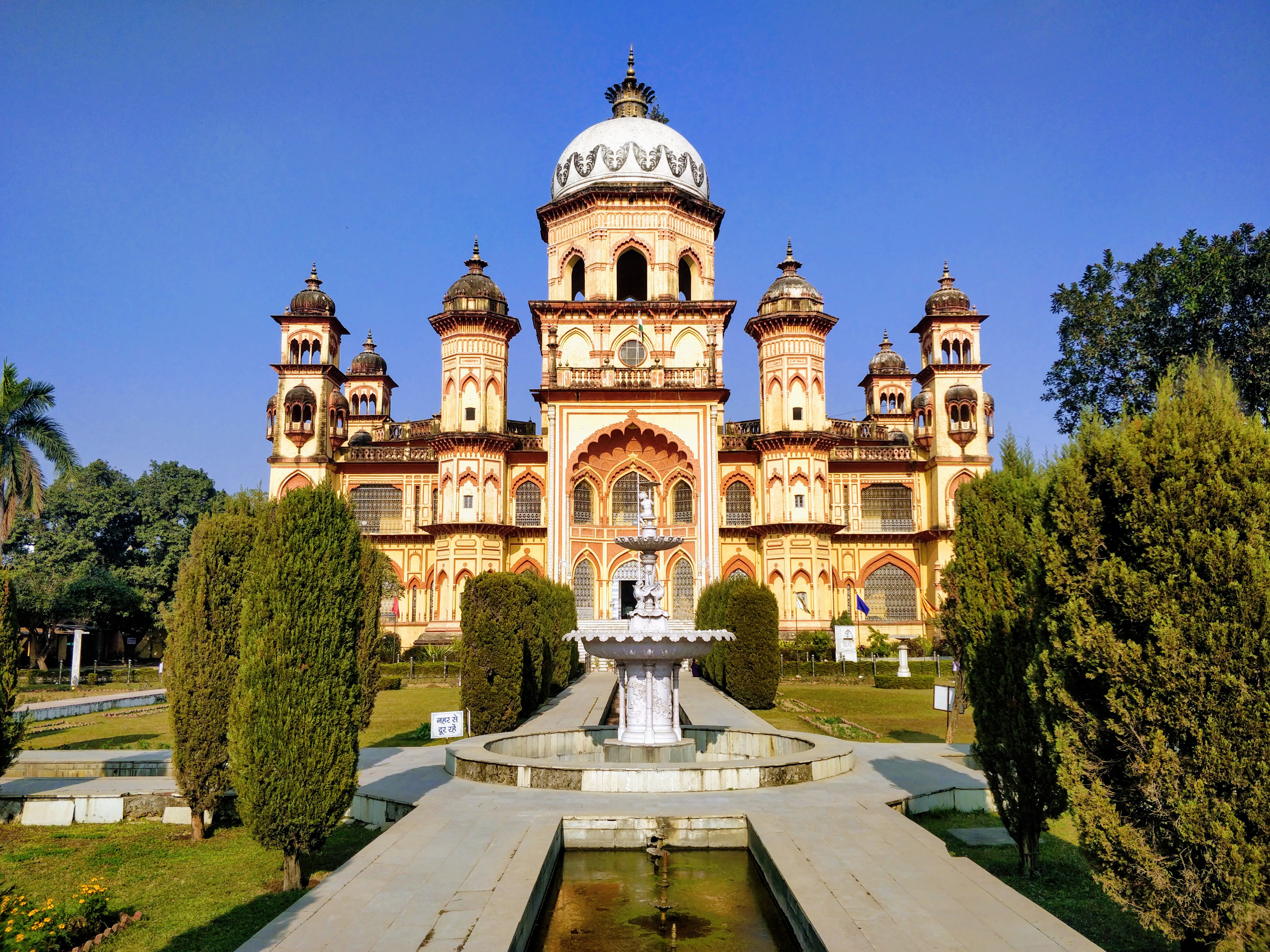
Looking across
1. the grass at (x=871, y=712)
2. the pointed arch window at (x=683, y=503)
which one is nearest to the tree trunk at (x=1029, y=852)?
the grass at (x=871, y=712)

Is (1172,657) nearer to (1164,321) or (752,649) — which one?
(752,649)

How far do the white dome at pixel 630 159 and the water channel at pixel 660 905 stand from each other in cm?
3651

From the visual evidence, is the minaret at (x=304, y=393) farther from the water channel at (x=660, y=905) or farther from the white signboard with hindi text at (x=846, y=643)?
the water channel at (x=660, y=905)

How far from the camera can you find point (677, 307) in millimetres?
39188

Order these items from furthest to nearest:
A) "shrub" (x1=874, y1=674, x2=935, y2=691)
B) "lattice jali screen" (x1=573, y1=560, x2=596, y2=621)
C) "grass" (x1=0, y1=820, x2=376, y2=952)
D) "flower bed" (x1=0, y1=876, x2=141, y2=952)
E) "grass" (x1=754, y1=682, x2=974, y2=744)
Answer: "lattice jali screen" (x1=573, y1=560, x2=596, y2=621), "shrub" (x1=874, y1=674, x2=935, y2=691), "grass" (x1=754, y1=682, x2=974, y2=744), "grass" (x1=0, y1=820, x2=376, y2=952), "flower bed" (x1=0, y1=876, x2=141, y2=952)

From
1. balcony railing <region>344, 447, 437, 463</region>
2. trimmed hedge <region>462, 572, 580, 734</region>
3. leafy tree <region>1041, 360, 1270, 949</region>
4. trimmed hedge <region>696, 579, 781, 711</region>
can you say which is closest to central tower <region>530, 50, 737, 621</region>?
balcony railing <region>344, 447, 437, 463</region>

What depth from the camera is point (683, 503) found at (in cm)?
3791

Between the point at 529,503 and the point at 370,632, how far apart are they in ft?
74.5

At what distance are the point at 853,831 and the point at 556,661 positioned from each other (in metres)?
16.3

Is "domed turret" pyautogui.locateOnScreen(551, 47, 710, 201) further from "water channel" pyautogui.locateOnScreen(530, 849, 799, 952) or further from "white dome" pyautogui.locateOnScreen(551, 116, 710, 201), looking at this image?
"water channel" pyautogui.locateOnScreen(530, 849, 799, 952)

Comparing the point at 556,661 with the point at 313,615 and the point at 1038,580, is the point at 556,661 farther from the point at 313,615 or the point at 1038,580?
the point at 1038,580

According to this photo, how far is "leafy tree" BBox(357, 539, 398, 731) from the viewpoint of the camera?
1453 centimetres

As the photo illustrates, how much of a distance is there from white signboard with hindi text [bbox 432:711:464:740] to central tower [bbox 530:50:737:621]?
68.0 ft

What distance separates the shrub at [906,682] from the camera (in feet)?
91.1
